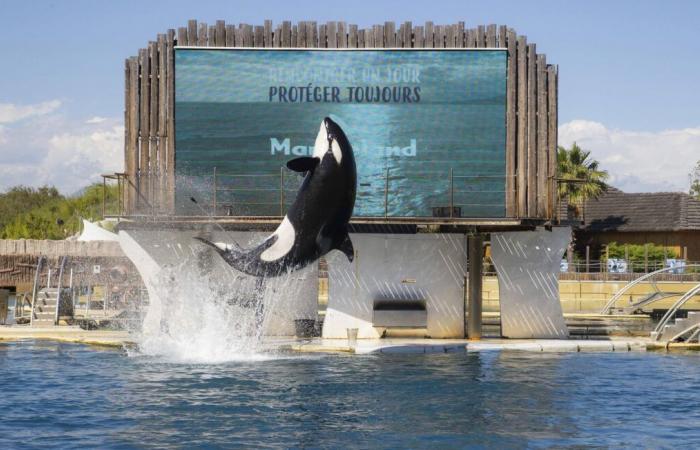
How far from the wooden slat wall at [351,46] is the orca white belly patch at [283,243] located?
7032mm

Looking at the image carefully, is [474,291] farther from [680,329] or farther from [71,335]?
[71,335]

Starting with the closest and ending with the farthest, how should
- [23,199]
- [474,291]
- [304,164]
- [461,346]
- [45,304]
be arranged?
1. [304,164]
2. [461,346]
3. [474,291]
4. [45,304]
5. [23,199]

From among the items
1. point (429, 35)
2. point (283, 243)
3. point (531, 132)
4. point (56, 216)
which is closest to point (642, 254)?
point (531, 132)

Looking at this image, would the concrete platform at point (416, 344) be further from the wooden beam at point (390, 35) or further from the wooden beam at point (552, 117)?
the wooden beam at point (390, 35)

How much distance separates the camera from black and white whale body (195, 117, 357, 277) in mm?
19406

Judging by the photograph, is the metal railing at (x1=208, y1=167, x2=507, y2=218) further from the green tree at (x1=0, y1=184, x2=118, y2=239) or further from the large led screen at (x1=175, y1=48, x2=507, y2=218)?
the green tree at (x1=0, y1=184, x2=118, y2=239)

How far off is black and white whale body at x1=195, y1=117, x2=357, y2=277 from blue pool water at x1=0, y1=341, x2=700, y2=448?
245 centimetres

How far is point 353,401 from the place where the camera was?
18.8 metres

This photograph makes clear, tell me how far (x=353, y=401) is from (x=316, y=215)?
3675 millimetres

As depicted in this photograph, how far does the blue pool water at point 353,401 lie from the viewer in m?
15.9

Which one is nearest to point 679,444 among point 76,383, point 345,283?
point 76,383

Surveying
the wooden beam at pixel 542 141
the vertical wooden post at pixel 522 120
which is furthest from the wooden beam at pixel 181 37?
the wooden beam at pixel 542 141

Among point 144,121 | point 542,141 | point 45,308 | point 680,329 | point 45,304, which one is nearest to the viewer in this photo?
point 680,329

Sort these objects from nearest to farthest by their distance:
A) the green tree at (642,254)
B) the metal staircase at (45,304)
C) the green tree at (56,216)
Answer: the metal staircase at (45,304), the green tree at (642,254), the green tree at (56,216)
